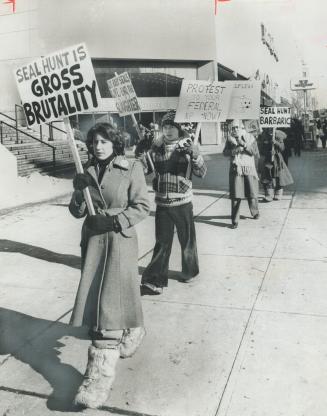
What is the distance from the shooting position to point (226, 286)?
5.25m

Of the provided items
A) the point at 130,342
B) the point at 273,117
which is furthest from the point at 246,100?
the point at 130,342

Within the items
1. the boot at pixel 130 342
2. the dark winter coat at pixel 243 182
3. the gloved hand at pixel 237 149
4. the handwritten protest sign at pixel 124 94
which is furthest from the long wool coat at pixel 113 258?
the gloved hand at pixel 237 149

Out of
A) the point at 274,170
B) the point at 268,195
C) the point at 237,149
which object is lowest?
the point at 268,195

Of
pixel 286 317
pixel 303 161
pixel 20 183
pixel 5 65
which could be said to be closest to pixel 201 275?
pixel 286 317

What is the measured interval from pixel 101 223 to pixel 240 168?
5.35 metres

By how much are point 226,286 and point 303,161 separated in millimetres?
15303

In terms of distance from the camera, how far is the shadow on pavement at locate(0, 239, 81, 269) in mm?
6449

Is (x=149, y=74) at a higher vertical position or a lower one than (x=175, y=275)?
higher

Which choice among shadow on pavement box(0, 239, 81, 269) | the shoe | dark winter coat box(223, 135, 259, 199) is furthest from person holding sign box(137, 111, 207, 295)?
dark winter coat box(223, 135, 259, 199)

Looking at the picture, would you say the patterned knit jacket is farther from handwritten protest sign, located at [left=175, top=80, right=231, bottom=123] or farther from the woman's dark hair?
the woman's dark hair

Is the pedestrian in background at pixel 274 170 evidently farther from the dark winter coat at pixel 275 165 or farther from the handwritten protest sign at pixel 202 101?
the handwritten protest sign at pixel 202 101

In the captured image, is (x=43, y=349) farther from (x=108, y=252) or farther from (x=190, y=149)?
(x=190, y=149)

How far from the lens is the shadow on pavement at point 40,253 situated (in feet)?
21.2

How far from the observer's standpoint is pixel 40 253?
6.91m
